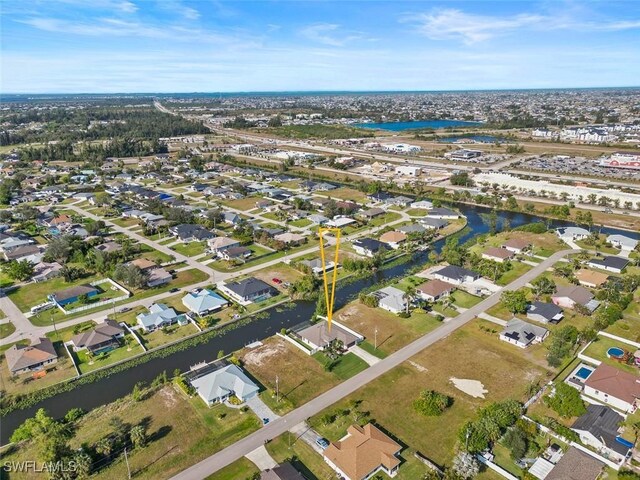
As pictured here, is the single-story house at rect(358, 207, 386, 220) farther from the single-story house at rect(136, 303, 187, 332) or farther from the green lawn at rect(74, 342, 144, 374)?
the green lawn at rect(74, 342, 144, 374)

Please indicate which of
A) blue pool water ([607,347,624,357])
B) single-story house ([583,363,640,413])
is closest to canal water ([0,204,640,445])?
blue pool water ([607,347,624,357])

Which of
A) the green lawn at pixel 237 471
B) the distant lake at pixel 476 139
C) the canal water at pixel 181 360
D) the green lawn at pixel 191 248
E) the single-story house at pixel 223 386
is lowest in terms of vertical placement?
the canal water at pixel 181 360

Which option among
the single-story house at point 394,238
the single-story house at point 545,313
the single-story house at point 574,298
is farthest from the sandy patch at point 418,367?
the single-story house at point 394,238

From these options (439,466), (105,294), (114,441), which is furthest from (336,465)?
(105,294)

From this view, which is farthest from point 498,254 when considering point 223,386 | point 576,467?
point 223,386

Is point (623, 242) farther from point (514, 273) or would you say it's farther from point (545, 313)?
point (545, 313)

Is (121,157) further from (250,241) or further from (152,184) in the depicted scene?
(250,241)

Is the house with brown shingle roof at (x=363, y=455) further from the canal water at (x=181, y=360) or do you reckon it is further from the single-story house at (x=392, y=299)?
the single-story house at (x=392, y=299)

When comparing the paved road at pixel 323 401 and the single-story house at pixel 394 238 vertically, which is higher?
the single-story house at pixel 394 238

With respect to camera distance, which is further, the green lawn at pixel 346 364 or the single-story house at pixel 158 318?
the single-story house at pixel 158 318
